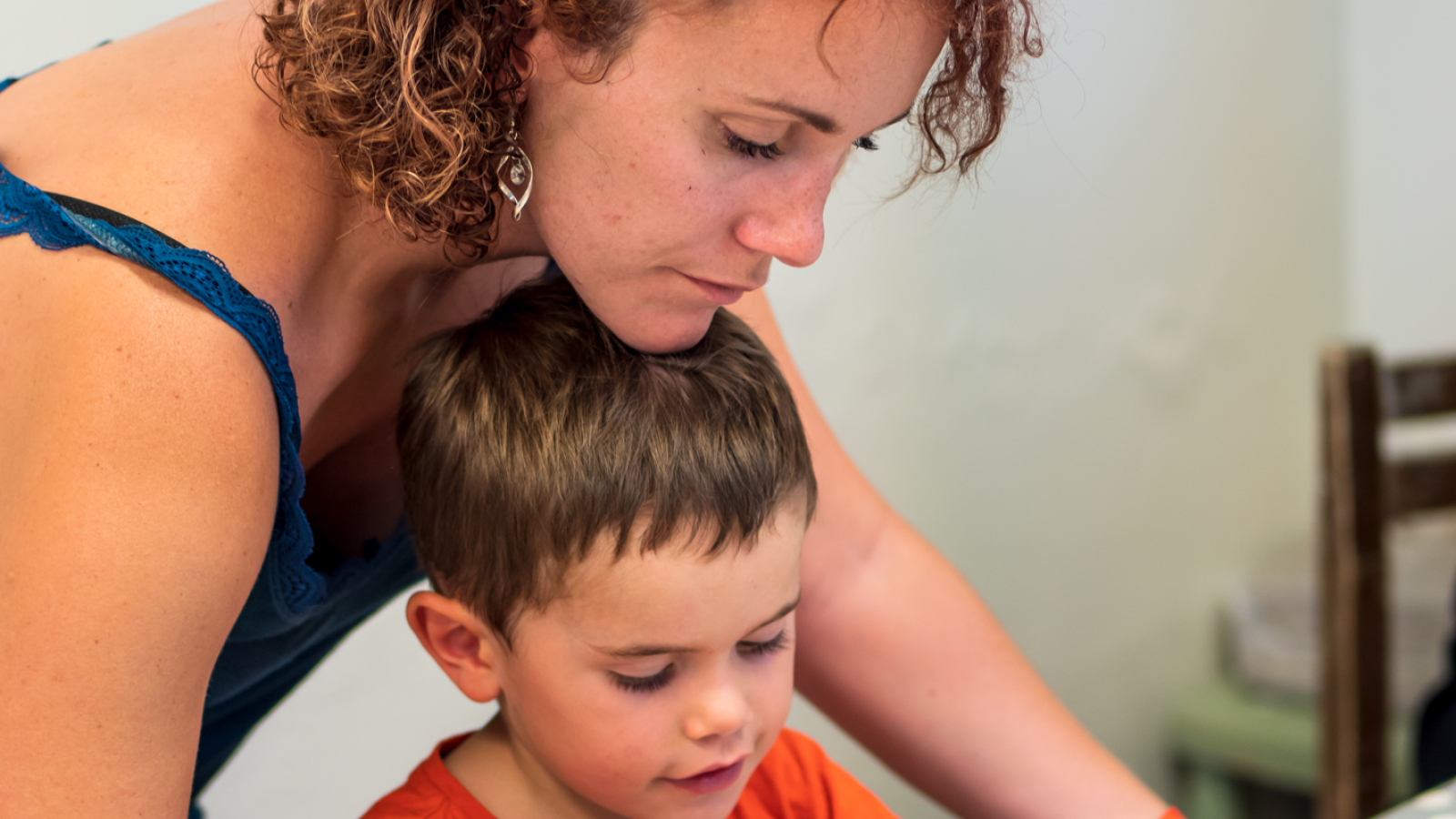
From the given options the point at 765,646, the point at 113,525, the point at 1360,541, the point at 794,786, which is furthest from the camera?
the point at 1360,541

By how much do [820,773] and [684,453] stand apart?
0.32 meters

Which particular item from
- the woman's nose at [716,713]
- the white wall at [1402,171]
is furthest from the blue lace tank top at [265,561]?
the white wall at [1402,171]

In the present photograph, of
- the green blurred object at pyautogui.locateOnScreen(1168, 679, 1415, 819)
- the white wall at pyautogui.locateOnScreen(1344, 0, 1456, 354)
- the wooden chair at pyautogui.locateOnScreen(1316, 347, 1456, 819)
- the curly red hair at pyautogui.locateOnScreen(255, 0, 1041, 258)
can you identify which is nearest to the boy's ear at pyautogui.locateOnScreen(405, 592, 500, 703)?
the curly red hair at pyautogui.locateOnScreen(255, 0, 1041, 258)

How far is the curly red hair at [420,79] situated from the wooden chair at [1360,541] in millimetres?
1264

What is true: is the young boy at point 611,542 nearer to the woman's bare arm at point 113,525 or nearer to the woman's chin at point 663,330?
the woman's chin at point 663,330

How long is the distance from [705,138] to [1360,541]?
141cm

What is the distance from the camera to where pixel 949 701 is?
0.96m

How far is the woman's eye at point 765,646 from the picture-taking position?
784 millimetres

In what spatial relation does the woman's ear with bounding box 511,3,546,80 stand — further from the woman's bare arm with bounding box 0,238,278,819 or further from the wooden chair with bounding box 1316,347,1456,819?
the wooden chair with bounding box 1316,347,1456,819

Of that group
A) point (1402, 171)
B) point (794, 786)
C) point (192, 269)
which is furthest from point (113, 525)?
point (1402, 171)

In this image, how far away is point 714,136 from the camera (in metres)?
0.66

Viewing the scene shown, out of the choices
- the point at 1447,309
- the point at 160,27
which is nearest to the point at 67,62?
the point at 160,27

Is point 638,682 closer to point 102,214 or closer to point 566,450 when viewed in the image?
point 566,450

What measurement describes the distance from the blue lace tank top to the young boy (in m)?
0.08
